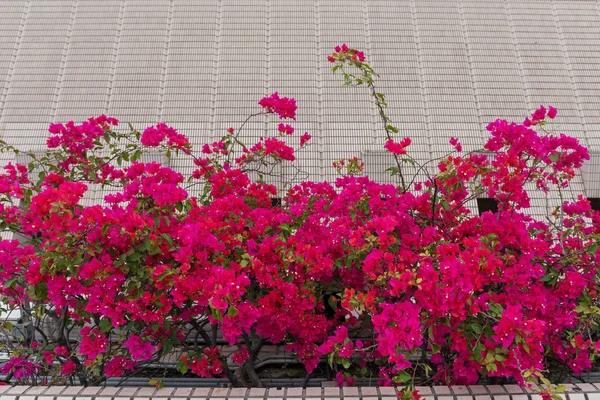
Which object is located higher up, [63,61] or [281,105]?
[63,61]

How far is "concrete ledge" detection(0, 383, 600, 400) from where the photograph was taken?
3.45 feet

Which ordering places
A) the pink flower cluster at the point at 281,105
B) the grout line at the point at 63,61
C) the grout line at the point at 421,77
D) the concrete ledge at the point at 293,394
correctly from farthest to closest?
the grout line at the point at 63,61 < the grout line at the point at 421,77 < the pink flower cluster at the point at 281,105 < the concrete ledge at the point at 293,394

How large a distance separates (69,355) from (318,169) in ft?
10.3

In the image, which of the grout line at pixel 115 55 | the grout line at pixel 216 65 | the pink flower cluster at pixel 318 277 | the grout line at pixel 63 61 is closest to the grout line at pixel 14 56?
the grout line at pixel 63 61

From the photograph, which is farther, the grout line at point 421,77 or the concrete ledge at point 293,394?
the grout line at point 421,77

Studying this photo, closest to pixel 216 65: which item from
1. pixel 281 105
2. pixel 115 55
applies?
pixel 115 55

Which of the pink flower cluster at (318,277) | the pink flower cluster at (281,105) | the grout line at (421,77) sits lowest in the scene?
the pink flower cluster at (318,277)

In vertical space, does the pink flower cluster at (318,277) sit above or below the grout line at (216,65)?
below

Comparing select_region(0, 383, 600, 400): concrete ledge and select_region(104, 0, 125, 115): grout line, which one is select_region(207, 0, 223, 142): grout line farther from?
select_region(0, 383, 600, 400): concrete ledge

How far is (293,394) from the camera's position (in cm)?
107

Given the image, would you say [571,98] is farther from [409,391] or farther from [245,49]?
[409,391]

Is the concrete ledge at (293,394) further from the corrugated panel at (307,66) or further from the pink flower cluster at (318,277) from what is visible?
the corrugated panel at (307,66)

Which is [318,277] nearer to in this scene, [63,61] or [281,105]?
[281,105]

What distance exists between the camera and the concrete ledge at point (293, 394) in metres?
1.05
